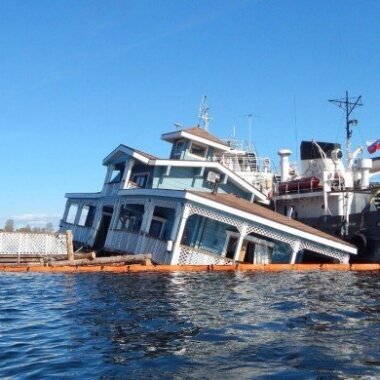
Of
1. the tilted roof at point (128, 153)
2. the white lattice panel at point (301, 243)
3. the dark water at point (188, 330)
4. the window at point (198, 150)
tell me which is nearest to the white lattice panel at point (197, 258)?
the white lattice panel at point (301, 243)

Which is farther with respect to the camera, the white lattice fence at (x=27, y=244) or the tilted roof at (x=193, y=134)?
the tilted roof at (x=193, y=134)

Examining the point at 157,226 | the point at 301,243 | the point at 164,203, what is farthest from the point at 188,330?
the point at 157,226

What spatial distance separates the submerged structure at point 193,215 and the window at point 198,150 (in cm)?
7

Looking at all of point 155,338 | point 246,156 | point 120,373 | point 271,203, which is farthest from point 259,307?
point 246,156

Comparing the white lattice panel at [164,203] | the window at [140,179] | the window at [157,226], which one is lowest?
the window at [157,226]

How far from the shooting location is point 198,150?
34.7 metres

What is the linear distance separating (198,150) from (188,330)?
24.1 meters

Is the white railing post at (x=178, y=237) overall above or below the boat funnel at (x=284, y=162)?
below

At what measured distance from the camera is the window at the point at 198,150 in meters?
34.4

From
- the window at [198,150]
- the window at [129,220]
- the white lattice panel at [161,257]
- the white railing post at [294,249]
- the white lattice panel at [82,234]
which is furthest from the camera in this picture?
the white lattice panel at [82,234]

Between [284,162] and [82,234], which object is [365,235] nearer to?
[284,162]

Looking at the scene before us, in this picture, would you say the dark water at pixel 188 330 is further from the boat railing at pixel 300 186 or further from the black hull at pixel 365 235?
the boat railing at pixel 300 186

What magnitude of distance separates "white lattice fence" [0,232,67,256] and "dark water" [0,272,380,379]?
391 inches

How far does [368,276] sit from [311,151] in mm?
15617
